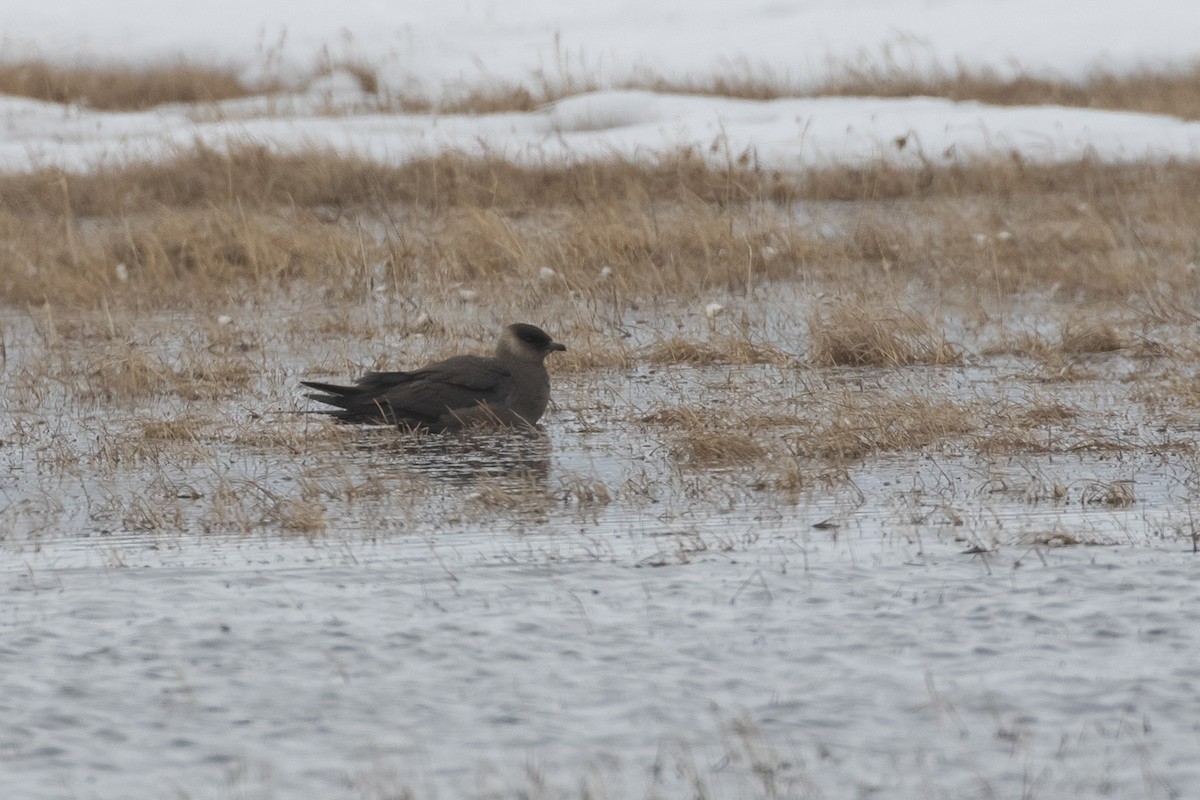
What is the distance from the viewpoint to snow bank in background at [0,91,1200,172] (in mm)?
14672

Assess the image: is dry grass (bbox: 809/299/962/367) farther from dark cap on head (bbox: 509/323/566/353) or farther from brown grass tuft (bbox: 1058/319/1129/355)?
dark cap on head (bbox: 509/323/566/353)

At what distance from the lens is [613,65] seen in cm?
2280

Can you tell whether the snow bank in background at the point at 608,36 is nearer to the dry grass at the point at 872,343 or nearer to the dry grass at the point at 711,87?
the dry grass at the point at 711,87

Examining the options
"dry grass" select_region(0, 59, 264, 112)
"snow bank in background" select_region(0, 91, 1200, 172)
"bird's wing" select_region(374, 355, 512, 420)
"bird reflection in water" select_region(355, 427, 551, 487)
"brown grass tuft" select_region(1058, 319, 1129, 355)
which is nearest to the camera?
"bird reflection in water" select_region(355, 427, 551, 487)

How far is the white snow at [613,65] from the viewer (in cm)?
1516

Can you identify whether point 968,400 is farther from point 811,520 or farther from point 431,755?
point 431,755

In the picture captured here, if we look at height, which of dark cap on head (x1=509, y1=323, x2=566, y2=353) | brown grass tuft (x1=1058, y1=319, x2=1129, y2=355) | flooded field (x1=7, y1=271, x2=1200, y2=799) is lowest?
flooded field (x1=7, y1=271, x2=1200, y2=799)

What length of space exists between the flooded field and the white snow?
260 inches

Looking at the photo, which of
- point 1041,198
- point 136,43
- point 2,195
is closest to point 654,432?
point 1041,198

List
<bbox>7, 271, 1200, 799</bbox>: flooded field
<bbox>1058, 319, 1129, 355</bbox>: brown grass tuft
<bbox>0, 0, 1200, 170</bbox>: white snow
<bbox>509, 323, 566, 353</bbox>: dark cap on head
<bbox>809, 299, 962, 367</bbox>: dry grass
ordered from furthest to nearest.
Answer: <bbox>0, 0, 1200, 170</bbox>: white snow → <bbox>1058, 319, 1129, 355</bbox>: brown grass tuft → <bbox>809, 299, 962, 367</bbox>: dry grass → <bbox>509, 323, 566, 353</bbox>: dark cap on head → <bbox>7, 271, 1200, 799</bbox>: flooded field

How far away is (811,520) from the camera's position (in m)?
5.10

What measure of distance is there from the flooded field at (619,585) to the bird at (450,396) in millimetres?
110

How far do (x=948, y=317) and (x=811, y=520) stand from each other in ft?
15.1

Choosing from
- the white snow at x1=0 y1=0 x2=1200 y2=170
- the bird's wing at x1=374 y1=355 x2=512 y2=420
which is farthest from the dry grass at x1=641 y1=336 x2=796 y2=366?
the white snow at x1=0 y1=0 x2=1200 y2=170
